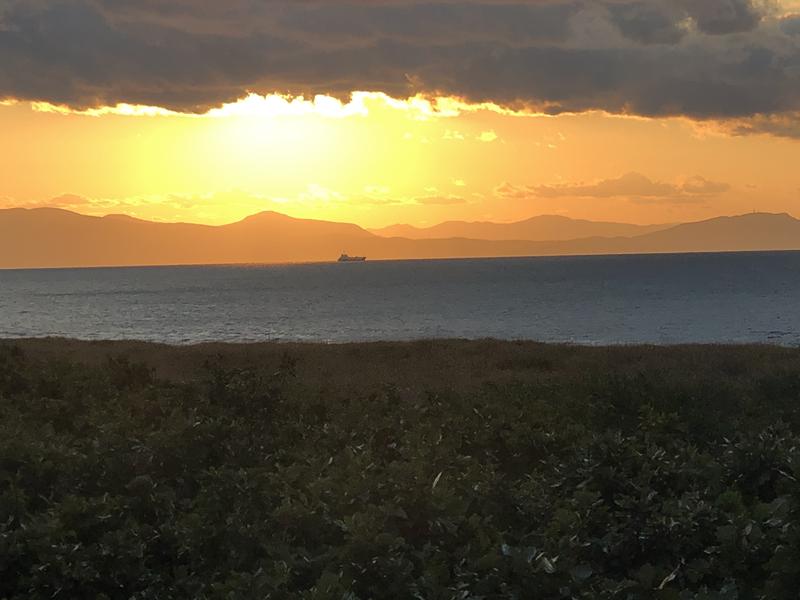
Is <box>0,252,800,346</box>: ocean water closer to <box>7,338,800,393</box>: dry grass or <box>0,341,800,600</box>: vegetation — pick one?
<box>7,338,800,393</box>: dry grass

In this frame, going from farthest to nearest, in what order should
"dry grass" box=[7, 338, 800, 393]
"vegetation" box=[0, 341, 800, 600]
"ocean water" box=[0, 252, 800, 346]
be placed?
"ocean water" box=[0, 252, 800, 346], "dry grass" box=[7, 338, 800, 393], "vegetation" box=[0, 341, 800, 600]

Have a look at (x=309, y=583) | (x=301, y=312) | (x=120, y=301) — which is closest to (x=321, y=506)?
(x=309, y=583)

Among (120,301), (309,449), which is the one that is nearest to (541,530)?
(309,449)

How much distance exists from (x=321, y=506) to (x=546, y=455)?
3.21 metres

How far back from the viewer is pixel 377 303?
118188 mm

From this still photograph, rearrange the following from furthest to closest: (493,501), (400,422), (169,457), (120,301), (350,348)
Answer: (120,301) < (350,348) < (400,422) < (169,457) < (493,501)

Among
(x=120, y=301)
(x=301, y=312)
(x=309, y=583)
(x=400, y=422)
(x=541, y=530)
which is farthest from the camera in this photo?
(x=120, y=301)

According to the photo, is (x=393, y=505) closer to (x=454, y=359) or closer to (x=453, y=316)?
(x=454, y=359)

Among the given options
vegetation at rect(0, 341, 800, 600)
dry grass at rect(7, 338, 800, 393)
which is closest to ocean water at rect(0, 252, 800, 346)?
dry grass at rect(7, 338, 800, 393)

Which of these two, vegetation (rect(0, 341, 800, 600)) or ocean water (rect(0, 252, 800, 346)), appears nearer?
vegetation (rect(0, 341, 800, 600))

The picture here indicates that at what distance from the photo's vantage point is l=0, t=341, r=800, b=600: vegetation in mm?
5152

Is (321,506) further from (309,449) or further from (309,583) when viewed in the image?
(309,449)

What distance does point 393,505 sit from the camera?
19.1 feet

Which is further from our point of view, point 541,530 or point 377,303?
point 377,303
